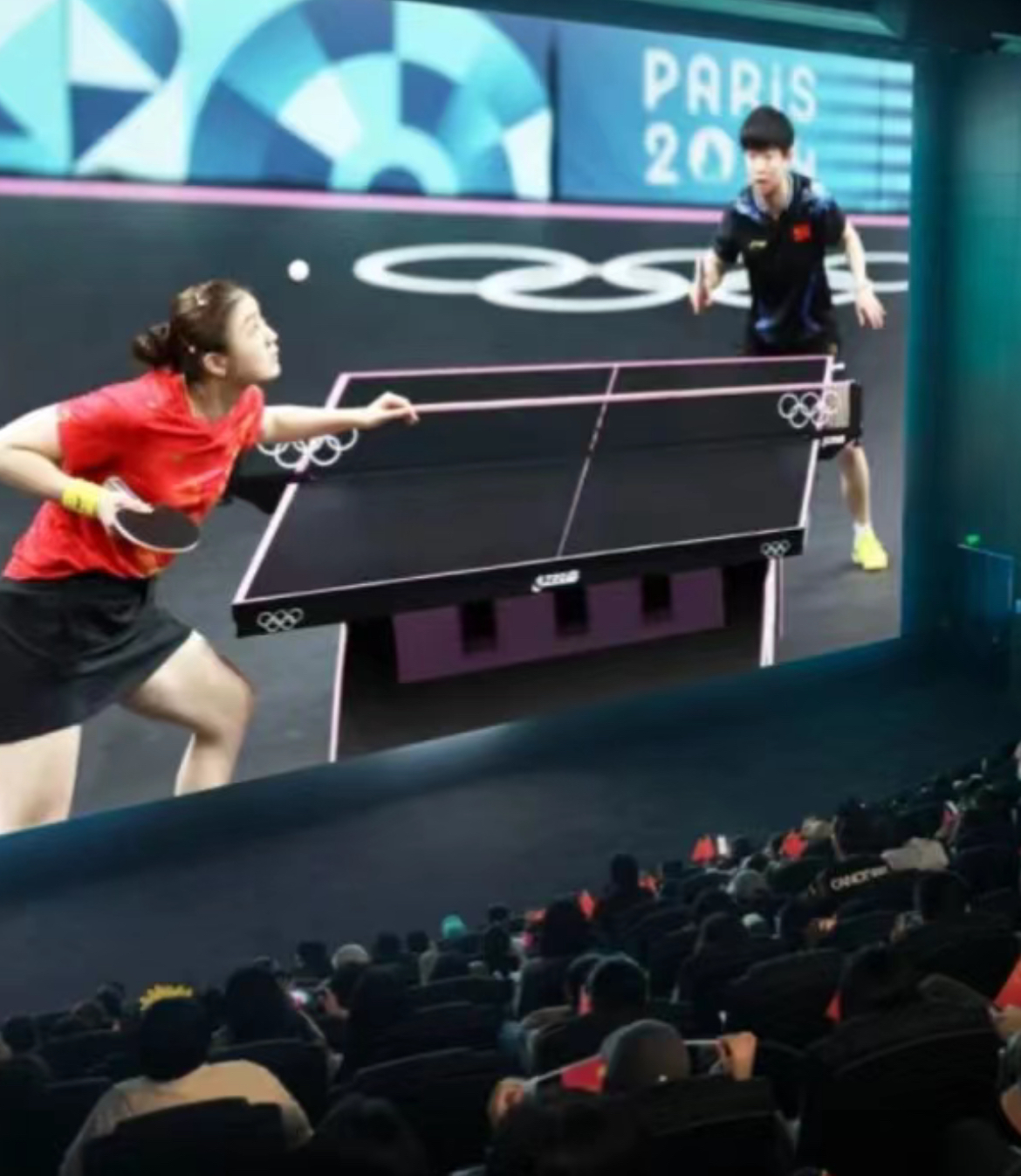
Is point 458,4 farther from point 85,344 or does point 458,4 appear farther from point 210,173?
point 85,344

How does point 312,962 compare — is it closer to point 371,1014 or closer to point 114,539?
point 114,539

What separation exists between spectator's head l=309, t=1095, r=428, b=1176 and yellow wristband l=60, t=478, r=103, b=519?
2712mm

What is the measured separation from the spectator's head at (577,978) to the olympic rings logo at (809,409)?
3.82m

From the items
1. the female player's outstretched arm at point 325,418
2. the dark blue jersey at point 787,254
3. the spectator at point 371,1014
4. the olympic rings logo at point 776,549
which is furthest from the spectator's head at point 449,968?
the dark blue jersey at point 787,254

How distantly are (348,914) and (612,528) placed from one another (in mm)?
2003

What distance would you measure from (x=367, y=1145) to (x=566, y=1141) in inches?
11.2

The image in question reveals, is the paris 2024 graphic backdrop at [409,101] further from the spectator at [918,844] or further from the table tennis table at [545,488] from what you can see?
the spectator at [918,844]

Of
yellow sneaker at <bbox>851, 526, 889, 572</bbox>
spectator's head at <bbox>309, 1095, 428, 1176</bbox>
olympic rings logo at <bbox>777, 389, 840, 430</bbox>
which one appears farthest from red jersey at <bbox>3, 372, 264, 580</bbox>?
yellow sneaker at <bbox>851, 526, 889, 572</bbox>

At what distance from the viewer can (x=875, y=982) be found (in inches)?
121

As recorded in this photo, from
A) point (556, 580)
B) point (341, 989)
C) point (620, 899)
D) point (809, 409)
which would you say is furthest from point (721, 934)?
point (809, 409)

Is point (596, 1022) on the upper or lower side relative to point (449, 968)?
upper

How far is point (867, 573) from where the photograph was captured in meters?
7.78

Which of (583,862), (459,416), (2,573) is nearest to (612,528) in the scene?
(459,416)

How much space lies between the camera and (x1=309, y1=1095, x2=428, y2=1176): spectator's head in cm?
232
